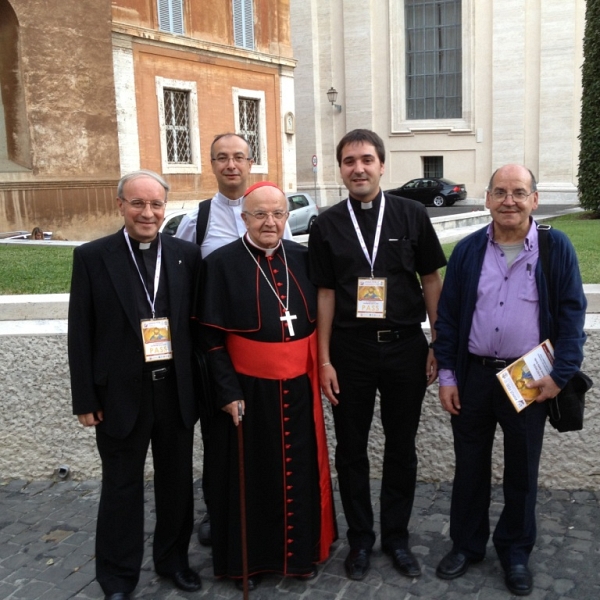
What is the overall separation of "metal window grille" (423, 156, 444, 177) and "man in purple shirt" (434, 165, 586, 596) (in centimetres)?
3233

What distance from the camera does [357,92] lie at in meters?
35.0

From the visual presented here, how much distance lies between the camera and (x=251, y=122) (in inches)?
907

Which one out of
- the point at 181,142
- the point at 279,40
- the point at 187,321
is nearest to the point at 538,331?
the point at 187,321

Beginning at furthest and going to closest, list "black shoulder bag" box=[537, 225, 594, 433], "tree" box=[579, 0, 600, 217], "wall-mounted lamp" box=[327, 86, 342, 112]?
"wall-mounted lamp" box=[327, 86, 342, 112]
"tree" box=[579, 0, 600, 217]
"black shoulder bag" box=[537, 225, 594, 433]

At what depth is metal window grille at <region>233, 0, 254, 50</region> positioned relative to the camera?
21906 millimetres

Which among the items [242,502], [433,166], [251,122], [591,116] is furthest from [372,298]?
[433,166]

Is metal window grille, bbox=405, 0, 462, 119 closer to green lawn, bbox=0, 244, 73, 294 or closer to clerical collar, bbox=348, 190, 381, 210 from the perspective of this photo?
green lawn, bbox=0, 244, 73, 294

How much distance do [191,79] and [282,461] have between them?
18847mm

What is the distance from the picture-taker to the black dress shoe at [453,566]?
3586mm

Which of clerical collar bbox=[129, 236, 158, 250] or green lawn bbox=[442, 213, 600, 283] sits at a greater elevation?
clerical collar bbox=[129, 236, 158, 250]

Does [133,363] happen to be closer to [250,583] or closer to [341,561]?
[250,583]

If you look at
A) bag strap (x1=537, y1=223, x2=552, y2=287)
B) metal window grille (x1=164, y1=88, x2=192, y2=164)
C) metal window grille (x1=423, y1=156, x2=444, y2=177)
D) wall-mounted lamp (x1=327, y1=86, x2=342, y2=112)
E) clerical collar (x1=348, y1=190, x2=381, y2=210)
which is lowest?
bag strap (x1=537, y1=223, x2=552, y2=287)

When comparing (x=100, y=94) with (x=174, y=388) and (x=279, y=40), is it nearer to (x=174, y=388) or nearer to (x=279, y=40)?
(x=279, y=40)

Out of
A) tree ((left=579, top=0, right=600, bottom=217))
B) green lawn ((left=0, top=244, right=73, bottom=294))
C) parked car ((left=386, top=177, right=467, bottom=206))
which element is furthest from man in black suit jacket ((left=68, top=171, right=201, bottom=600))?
parked car ((left=386, top=177, right=467, bottom=206))
